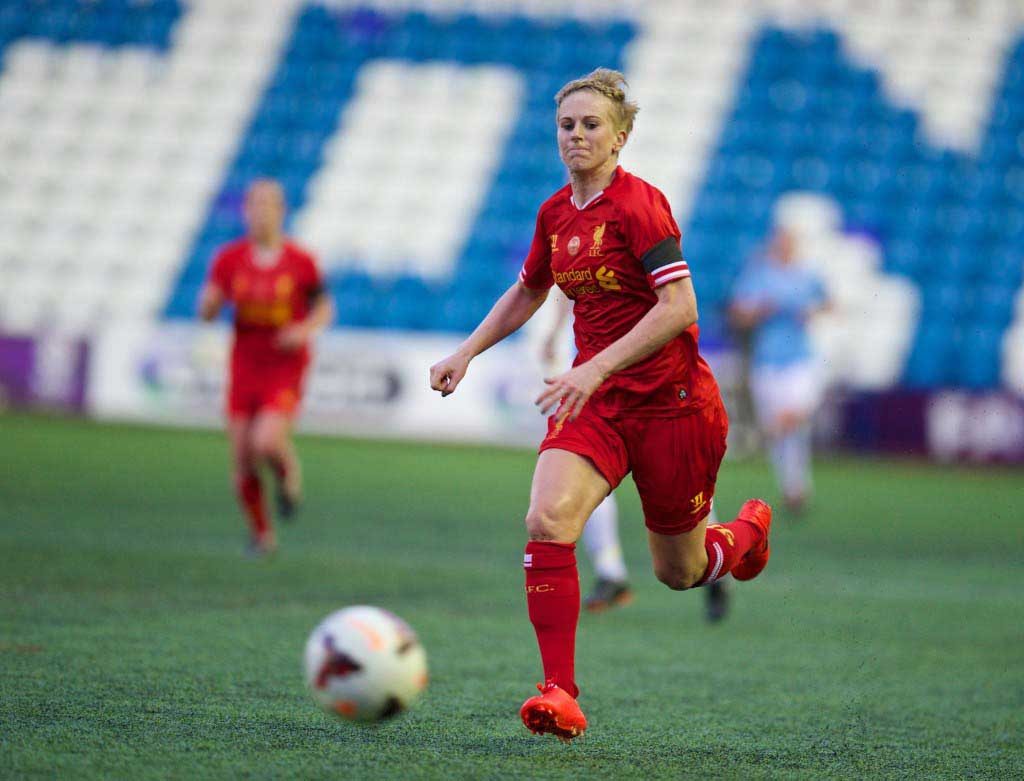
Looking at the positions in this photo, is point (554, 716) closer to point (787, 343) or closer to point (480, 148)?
point (787, 343)

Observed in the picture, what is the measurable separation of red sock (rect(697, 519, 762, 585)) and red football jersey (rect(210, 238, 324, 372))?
4205mm

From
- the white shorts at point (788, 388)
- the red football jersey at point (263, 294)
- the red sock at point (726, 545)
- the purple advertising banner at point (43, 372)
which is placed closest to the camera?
the red sock at point (726, 545)

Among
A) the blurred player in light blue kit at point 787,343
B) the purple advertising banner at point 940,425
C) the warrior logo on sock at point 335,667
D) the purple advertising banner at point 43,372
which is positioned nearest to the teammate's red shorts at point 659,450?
the warrior logo on sock at point 335,667

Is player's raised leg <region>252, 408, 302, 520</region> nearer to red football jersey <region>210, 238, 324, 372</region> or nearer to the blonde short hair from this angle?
red football jersey <region>210, 238, 324, 372</region>

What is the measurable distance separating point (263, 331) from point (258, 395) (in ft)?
1.28

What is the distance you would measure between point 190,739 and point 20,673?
1.07m

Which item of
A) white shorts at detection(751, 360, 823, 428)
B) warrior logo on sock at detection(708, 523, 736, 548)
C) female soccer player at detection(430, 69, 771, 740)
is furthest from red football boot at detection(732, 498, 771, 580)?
white shorts at detection(751, 360, 823, 428)

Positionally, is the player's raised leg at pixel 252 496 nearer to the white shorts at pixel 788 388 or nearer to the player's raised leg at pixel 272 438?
the player's raised leg at pixel 272 438

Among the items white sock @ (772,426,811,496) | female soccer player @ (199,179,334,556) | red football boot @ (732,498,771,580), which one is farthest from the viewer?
white sock @ (772,426,811,496)

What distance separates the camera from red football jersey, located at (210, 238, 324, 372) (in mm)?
8883

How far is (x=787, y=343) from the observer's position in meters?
12.4

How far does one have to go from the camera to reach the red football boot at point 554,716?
4070mm

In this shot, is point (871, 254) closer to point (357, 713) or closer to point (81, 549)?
point (81, 549)

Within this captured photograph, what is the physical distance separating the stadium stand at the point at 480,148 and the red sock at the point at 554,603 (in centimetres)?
1452
